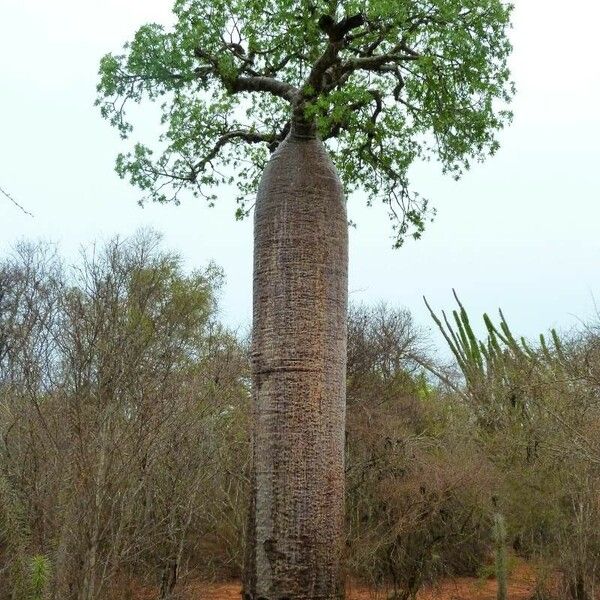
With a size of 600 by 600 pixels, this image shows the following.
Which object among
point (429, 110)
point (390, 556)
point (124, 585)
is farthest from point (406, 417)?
point (429, 110)

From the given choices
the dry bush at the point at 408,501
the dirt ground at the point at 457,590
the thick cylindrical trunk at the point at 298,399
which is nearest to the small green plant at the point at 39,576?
the thick cylindrical trunk at the point at 298,399

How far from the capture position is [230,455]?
423 inches

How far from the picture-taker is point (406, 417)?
43.5 feet

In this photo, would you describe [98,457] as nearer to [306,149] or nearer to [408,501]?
[306,149]

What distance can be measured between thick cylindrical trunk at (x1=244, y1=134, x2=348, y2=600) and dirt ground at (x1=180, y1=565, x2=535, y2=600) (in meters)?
6.57

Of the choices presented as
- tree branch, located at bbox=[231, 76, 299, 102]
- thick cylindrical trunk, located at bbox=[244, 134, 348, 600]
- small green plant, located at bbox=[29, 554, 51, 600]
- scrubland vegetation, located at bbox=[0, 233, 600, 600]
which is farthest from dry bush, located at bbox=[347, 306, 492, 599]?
tree branch, located at bbox=[231, 76, 299, 102]

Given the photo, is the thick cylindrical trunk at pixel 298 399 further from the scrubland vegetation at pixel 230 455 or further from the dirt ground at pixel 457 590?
the dirt ground at pixel 457 590

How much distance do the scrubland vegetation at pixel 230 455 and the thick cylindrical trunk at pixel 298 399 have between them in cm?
141

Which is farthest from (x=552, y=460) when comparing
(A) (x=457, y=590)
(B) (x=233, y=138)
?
(B) (x=233, y=138)

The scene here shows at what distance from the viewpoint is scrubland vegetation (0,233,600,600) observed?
612cm

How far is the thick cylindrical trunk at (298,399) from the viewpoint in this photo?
4.78 m

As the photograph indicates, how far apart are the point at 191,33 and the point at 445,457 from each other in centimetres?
712

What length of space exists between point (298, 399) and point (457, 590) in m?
9.13

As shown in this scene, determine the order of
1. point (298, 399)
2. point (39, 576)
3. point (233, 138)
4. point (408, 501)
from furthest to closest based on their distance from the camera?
point (408, 501) → point (233, 138) → point (39, 576) → point (298, 399)
